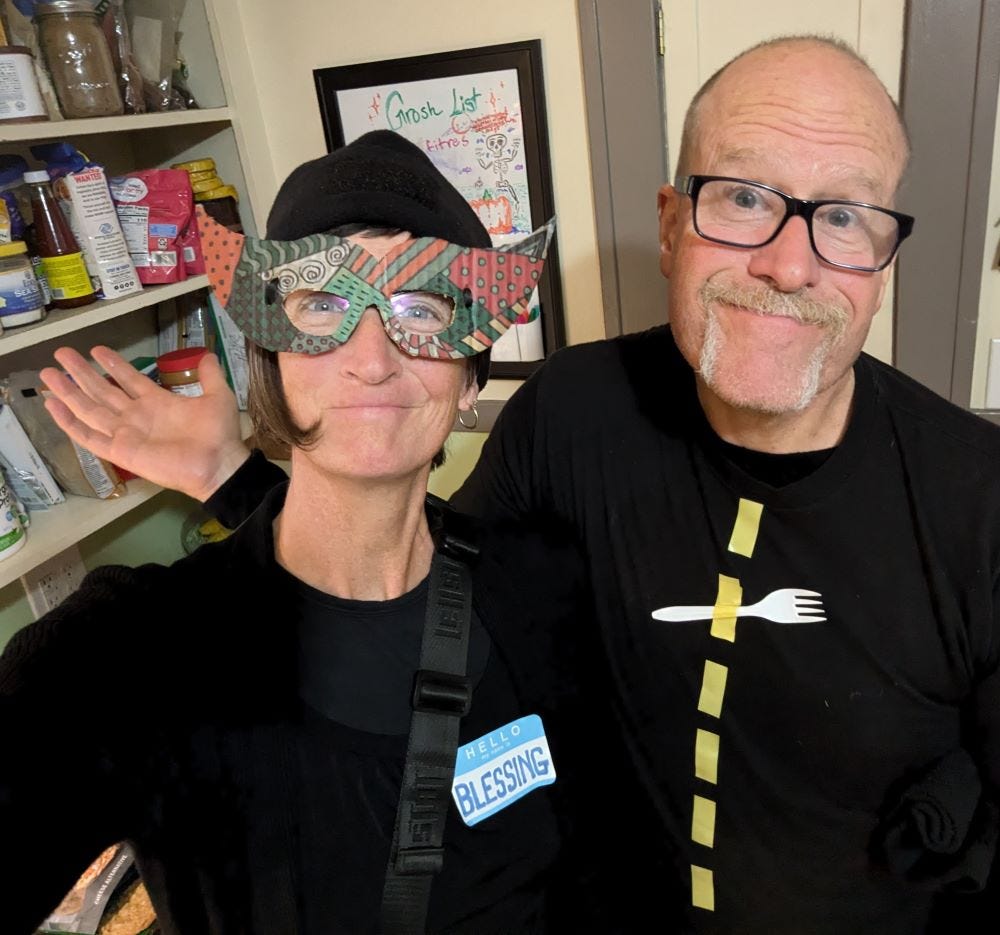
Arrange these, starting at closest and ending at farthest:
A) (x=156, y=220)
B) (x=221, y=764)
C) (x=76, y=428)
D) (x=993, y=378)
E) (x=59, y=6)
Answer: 1. (x=221, y=764)
2. (x=76, y=428)
3. (x=59, y=6)
4. (x=993, y=378)
5. (x=156, y=220)

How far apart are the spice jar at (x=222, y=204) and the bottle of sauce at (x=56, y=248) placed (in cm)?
36

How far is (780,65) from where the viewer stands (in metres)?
0.96

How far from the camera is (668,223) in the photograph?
3.67 feet

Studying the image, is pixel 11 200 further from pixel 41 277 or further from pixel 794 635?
pixel 794 635

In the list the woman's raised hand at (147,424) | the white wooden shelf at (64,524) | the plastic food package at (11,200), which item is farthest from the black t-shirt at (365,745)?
the plastic food package at (11,200)

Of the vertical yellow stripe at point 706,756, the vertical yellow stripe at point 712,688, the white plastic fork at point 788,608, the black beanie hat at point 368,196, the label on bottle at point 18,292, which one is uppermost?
the black beanie hat at point 368,196

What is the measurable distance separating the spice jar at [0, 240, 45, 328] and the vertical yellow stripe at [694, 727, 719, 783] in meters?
1.20

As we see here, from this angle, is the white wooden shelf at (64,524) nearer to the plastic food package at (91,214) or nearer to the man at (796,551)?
the plastic food package at (91,214)

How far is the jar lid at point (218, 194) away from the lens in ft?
5.49

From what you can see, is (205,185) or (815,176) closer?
(815,176)

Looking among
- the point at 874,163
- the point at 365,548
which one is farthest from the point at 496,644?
the point at 874,163

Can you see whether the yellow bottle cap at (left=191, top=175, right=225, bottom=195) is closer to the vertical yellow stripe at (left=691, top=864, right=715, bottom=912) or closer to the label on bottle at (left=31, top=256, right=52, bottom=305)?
the label on bottle at (left=31, top=256, right=52, bottom=305)

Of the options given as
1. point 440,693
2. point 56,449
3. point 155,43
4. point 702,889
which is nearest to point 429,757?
point 440,693

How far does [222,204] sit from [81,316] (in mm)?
483
